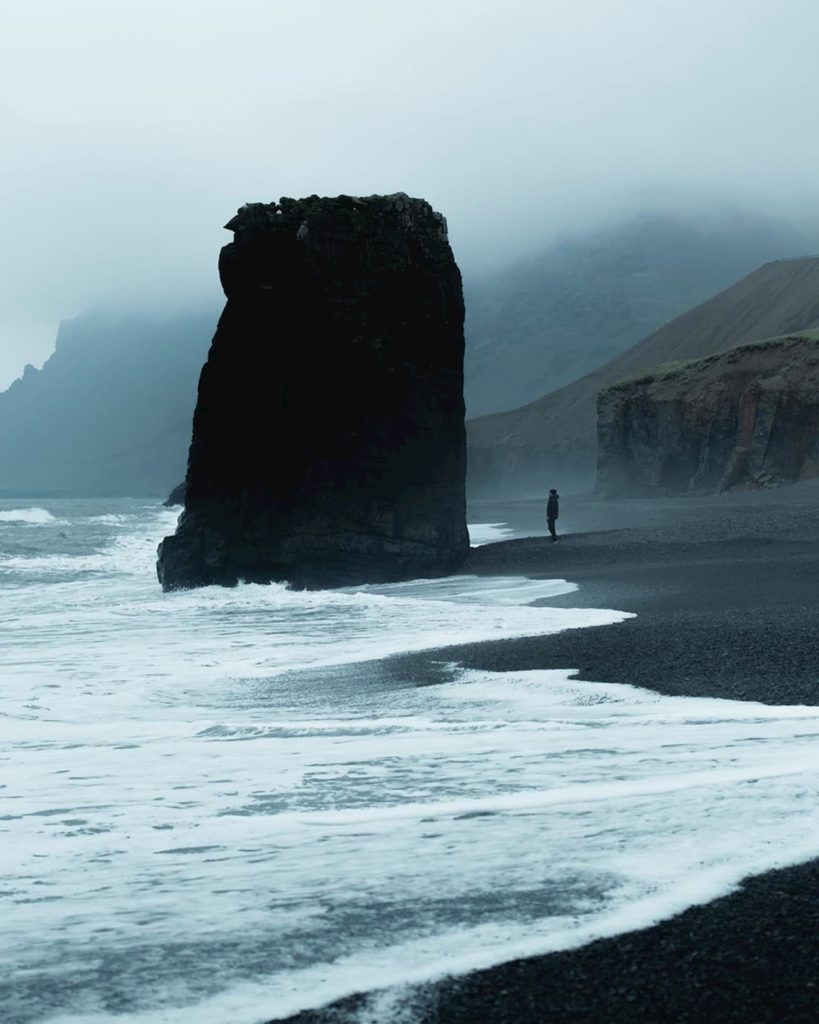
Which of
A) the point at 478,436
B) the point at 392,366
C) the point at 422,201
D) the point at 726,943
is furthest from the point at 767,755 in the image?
the point at 478,436

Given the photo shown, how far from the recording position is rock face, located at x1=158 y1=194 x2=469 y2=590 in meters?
27.0

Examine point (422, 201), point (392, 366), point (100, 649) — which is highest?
point (422, 201)

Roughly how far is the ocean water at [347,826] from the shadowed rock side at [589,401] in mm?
96772

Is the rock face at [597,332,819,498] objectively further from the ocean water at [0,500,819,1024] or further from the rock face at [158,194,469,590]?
the ocean water at [0,500,819,1024]

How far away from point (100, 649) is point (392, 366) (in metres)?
13.0

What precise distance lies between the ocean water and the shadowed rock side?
317 ft

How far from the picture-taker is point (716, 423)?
64125 millimetres

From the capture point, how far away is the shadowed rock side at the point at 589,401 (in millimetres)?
111562

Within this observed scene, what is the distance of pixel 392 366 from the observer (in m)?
27.2

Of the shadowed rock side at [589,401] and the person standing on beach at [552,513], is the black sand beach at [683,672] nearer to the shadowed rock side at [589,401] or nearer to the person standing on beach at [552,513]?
the person standing on beach at [552,513]

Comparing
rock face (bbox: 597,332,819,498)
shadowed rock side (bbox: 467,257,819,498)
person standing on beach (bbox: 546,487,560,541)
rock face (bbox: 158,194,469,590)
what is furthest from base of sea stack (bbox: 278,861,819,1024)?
shadowed rock side (bbox: 467,257,819,498)

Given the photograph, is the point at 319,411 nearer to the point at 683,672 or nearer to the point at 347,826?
the point at 683,672

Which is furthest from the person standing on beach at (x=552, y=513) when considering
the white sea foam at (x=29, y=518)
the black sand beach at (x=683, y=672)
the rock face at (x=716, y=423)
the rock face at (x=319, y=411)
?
the white sea foam at (x=29, y=518)

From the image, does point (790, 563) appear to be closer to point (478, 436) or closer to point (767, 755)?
point (767, 755)
